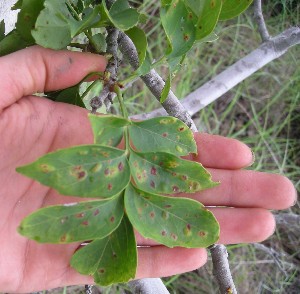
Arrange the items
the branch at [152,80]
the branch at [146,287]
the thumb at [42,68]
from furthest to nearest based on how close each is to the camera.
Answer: the branch at [146,287]
the branch at [152,80]
the thumb at [42,68]

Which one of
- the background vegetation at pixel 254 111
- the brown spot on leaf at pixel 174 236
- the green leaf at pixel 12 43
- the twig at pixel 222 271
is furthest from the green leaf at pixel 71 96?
the background vegetation at pixel 254 111

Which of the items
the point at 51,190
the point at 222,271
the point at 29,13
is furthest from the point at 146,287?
Answer: the point at 29,13

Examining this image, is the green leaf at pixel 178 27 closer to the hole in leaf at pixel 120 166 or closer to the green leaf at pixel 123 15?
the green leaf at pixel 123 15

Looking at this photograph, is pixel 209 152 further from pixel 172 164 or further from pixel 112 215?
pixel 112 215

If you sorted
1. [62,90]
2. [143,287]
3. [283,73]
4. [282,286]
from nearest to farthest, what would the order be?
[62,90], [143,287], [282,286], [283,73]

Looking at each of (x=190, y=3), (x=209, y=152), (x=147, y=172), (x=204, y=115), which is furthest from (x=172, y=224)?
(x=204, y=115)

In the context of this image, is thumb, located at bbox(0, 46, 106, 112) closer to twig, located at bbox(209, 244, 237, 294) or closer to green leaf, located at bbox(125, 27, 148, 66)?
green leaf, located at bbox(125, 27, 148, 66)
